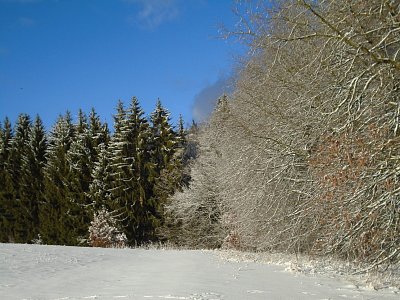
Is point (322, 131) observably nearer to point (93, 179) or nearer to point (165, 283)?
point (165, 283)

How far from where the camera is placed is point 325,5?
29.5 ft

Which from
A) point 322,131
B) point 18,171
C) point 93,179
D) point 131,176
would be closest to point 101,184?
point 93,179

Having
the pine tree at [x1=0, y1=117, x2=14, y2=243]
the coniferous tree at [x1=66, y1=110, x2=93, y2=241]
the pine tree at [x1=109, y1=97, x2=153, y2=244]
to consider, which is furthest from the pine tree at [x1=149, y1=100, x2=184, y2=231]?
the pine tree at [x1=0, y1=117, x2=14, y2=243]

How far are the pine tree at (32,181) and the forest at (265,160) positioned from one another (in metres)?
0.10

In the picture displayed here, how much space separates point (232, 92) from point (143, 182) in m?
17.1

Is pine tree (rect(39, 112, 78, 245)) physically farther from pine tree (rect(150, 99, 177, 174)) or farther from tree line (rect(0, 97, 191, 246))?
pine tree (rect(150, 99, 177, 174))

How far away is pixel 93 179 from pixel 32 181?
8977 millimetres

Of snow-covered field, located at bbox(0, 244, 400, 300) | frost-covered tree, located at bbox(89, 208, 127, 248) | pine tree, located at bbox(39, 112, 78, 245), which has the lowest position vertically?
snow-covered field, located at bbox(0, 244, 400, 300)

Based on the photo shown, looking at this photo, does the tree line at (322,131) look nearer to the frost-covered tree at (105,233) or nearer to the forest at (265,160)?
the forest at (265,160)

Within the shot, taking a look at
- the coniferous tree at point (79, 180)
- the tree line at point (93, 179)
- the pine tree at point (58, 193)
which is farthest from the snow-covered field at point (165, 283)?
the pine tree at point (58, 193)

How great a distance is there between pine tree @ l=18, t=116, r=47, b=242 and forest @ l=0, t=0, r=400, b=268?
0.10m

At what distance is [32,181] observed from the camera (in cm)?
4162

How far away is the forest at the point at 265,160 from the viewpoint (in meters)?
7.48

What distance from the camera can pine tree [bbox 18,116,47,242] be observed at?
135ft
